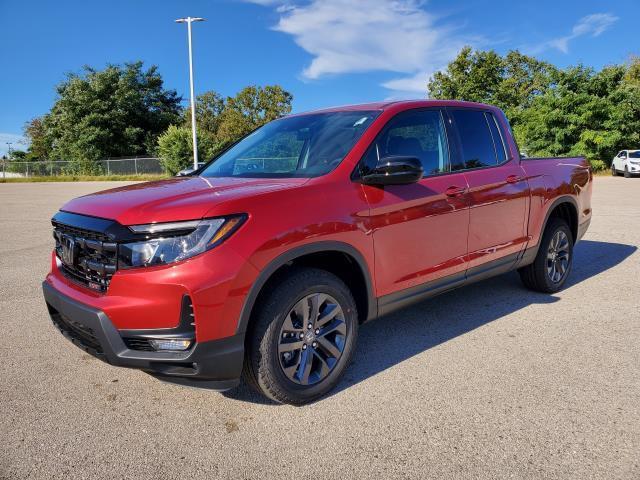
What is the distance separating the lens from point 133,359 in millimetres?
2422

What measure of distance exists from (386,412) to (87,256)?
1898mm

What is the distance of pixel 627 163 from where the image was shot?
2600 cm

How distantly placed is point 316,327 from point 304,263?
0.39 m

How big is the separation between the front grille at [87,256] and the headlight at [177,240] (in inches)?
7.1

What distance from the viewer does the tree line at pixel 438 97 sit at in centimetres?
2798

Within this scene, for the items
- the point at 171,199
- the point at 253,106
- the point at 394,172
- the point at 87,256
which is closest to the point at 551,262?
the point at 394,172

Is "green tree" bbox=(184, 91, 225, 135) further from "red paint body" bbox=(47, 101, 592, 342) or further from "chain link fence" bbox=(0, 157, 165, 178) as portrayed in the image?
"red paint body" bbox=(47, 101, 592, 342)

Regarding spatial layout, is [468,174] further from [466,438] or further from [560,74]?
[560,74]

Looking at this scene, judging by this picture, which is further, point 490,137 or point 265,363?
point 490,137

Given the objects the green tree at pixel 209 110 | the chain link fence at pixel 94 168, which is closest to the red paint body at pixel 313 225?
the chain link fence at pixel 94 168

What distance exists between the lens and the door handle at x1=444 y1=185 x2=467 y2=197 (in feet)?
11.5

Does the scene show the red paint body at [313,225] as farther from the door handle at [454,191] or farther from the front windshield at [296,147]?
the front windshield at [296,147]

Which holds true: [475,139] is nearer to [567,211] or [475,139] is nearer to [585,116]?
[567,211]

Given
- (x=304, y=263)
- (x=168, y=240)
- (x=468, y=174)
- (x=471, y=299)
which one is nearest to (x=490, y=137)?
(x=468, y=174)
